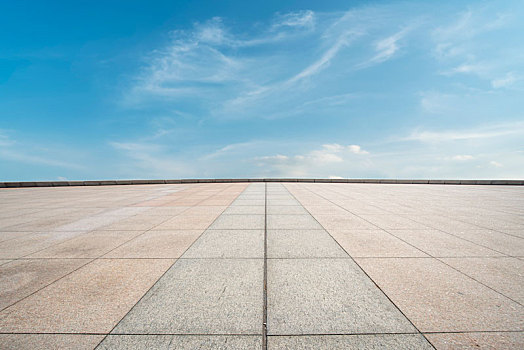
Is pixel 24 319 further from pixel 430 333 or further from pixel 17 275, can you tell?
pixel 430 333

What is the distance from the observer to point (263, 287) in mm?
3031

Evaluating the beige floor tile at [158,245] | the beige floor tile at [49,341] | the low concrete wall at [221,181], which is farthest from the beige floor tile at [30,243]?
the low concrete wall at [221,181]

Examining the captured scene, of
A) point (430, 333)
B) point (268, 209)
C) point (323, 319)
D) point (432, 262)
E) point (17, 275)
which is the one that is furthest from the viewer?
point (268, 209)

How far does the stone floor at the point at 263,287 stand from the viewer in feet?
7.27

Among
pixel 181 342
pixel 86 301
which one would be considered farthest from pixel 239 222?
pixel 181 342

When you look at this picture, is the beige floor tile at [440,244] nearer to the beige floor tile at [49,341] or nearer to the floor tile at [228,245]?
the floor tile at [228,245]

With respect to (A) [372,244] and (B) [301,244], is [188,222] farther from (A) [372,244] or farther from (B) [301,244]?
(A) [372,244]

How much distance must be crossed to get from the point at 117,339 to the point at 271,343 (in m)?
1.61

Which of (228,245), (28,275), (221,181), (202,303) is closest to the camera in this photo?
(202,303)

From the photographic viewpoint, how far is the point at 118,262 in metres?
3.93

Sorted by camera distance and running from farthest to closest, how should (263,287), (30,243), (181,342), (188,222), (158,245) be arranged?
(188,222)
(30,243)
(158,245)
(263,287)
(181,342)

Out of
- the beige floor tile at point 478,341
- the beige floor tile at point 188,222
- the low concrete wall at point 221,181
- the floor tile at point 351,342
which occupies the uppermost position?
the low concrete wall at point 221,181

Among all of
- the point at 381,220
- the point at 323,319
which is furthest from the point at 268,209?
the point at 323,319

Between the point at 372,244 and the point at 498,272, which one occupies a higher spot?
the point at 372,244
